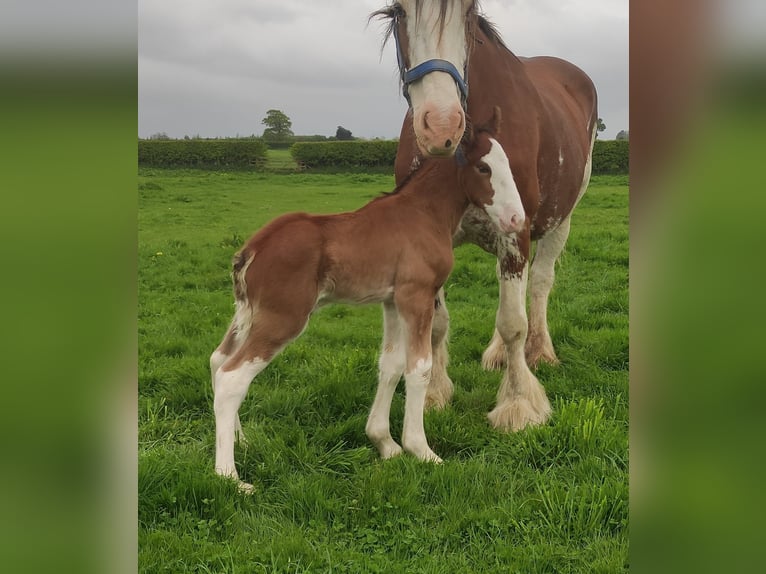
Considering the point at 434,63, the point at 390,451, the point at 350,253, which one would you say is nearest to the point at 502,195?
the point at 434,63

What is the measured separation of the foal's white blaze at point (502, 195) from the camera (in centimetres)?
303

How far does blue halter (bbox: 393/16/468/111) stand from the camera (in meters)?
2.71

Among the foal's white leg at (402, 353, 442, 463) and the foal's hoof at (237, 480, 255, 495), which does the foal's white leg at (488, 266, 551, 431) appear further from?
the foal's hoof at (237, 480, 255, 495)

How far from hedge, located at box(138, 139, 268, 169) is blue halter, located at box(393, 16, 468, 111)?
6.91 meters

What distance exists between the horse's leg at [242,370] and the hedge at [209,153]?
7103 mm

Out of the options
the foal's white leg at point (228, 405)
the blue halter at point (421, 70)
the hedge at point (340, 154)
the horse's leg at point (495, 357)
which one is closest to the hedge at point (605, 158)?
the hedge at point (340, 154)

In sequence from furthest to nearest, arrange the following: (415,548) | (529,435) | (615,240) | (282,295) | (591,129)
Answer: (615,240) → (591,129) → (529,435) → (282,295) → (415,548)

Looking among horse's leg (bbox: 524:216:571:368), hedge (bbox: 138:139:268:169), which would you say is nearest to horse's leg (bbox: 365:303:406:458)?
horse's leg (bbox: 524:216:571:368)

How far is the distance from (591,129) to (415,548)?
173 inches

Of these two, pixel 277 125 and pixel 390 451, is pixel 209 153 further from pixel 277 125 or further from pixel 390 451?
pixel 390 451
